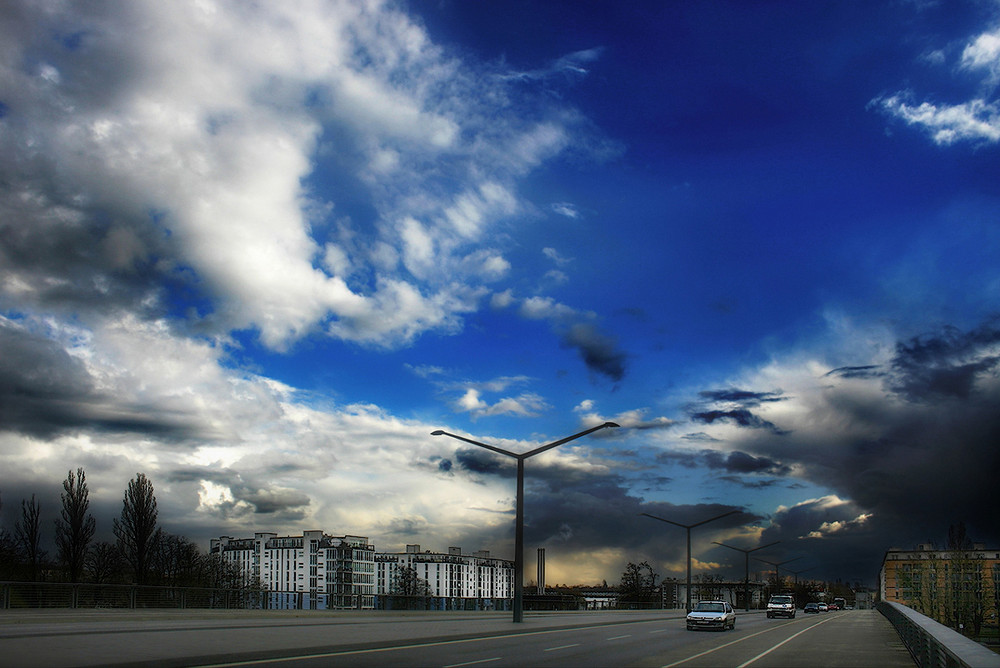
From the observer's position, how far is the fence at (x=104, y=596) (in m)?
29.8

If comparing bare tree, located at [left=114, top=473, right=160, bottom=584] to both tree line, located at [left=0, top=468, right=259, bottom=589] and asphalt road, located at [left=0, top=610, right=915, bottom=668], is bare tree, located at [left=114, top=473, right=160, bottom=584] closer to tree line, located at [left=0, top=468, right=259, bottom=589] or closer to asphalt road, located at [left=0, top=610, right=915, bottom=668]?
tree line, located at [left=0, top=468, right=259, bottom=589]

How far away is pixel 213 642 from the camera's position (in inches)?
687

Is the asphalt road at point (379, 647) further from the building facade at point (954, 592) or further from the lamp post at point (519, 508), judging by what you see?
the building facade at point (954, 592)

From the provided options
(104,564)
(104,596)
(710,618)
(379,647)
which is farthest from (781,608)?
(104,564)

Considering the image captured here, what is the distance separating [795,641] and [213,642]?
20.9 m

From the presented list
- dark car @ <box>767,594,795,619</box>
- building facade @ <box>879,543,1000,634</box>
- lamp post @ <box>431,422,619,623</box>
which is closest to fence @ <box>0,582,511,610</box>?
lamp post @ <box>431,422,619,623</box>

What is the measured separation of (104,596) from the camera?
3466 cm

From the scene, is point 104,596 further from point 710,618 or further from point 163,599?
point 710,618

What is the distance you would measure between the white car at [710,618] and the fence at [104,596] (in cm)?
2264

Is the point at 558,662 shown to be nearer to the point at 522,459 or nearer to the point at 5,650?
the point at 5,650

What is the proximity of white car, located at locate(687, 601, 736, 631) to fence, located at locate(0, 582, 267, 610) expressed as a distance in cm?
2264

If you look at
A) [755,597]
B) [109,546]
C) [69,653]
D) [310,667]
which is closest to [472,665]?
[310,667]

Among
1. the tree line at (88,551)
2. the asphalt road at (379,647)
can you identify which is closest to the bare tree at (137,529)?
the tree line at (88,551)

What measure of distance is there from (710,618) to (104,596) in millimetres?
26721
